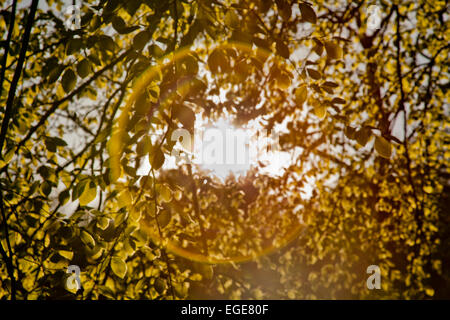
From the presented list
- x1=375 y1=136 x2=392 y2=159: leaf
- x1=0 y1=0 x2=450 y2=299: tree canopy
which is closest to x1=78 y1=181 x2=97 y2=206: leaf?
x1=0 y1=0 x2=450 y2=299: tree canopy

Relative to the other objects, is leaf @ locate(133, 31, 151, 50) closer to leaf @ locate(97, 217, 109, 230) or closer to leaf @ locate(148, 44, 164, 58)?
leaf @ locate(148, 44, 164, 58)

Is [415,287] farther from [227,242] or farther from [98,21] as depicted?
[98,21]

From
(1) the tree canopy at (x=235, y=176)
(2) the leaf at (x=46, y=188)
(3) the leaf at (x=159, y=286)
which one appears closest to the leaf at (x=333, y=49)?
(1) the tree canopy at (x=235, y=176)

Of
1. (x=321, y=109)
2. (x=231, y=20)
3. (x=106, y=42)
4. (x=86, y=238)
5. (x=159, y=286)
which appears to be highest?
(x=231, y=20)

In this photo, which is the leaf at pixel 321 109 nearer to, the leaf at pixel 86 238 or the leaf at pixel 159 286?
the leaf at pixel 159 286

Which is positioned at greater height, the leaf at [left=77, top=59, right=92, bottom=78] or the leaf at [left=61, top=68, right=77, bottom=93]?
the leaf at [left=77, top=59, right=92, bottom=78]

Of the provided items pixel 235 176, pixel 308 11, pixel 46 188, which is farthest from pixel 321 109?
pixel 235 176

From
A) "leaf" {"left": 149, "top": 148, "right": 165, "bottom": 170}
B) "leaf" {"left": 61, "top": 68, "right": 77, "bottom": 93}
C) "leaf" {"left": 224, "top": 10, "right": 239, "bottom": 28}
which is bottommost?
"leaf" {"left": 149, "top": 148, "right": 165, "bottom": 170}

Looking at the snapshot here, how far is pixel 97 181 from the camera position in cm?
139

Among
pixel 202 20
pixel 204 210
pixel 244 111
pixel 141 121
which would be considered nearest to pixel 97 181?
pixel 141 121

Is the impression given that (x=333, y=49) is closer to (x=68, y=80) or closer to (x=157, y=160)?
(x=157, y=160)

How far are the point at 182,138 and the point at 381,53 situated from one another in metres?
5.13

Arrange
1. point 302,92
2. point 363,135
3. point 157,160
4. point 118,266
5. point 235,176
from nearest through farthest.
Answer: point 157,160, point 363,135, point 302,92, point 118,266, point 235,176
